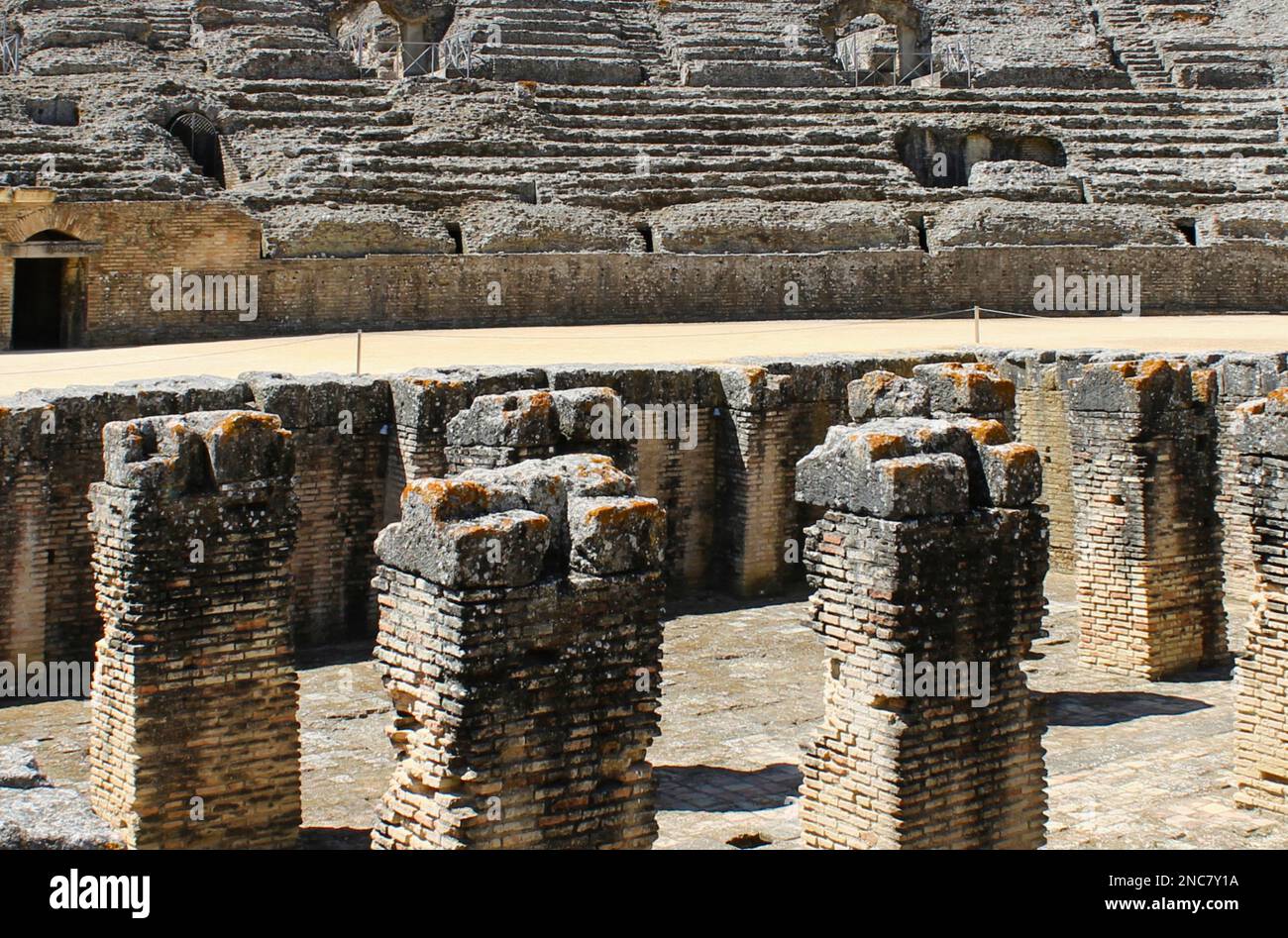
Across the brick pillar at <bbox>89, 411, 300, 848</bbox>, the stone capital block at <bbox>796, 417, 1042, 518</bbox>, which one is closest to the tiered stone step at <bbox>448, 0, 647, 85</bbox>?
the brick pillar at <bbox>89, 411, 300, 848</bbox>

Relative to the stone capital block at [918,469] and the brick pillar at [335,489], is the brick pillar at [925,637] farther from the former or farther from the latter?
the brick pillar at [335,489]

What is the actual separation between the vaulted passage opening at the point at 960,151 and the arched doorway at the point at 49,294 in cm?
1737

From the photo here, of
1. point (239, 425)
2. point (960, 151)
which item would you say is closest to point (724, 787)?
point (239, 425)

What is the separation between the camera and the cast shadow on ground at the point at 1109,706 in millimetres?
13008

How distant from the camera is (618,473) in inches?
349

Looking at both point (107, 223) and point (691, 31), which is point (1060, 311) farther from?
point (107, 223)

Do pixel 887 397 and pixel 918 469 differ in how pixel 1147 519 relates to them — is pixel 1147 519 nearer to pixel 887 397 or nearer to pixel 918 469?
pixel 887 397

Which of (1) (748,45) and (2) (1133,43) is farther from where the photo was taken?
A: (2) (1133,43)

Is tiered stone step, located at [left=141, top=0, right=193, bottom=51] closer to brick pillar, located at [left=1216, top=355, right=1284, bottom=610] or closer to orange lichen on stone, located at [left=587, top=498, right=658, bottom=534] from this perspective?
brick pillar, located at [left=1216, top=355, right=1284, bottom=610]

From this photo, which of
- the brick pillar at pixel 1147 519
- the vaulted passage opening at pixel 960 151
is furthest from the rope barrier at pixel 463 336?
the brick pillar at pixel 1147 519

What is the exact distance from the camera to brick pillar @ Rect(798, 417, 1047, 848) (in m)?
8.87

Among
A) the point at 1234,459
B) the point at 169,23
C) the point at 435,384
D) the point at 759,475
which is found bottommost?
the point at 759,475

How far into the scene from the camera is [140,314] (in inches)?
1005

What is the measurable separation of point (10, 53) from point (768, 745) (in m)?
29.1
